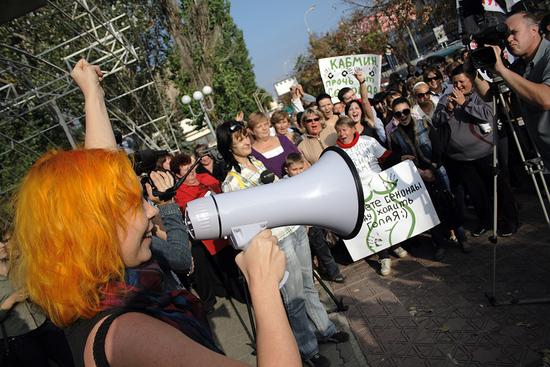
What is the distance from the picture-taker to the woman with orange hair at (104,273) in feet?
3.34

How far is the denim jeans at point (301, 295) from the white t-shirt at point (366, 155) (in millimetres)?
1491

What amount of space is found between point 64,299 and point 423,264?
3.75m

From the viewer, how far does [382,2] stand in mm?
19031

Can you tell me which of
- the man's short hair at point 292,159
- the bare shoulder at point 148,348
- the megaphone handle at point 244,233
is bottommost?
the bare shoulder at point 148,348

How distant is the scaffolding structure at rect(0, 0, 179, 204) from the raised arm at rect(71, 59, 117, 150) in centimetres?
598

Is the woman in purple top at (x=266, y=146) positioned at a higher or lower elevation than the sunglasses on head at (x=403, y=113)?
higher

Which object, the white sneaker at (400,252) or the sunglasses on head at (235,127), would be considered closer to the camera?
the sunglasses on head at (235,127)

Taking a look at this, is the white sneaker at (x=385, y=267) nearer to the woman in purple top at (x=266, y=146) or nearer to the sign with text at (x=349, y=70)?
the woman in purple top at (x=266, y=146)

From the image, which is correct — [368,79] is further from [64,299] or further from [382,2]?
[382,2]

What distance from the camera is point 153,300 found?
4.00 feet

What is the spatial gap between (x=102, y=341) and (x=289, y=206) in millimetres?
792

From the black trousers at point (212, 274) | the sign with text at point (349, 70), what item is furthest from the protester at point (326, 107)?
the black trousers at point (212, 274)

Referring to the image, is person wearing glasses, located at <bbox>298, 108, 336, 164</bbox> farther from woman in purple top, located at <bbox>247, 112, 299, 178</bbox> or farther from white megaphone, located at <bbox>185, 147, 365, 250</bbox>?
white megaphone, located at <bbox>185, 147, 365, 250</bbox>

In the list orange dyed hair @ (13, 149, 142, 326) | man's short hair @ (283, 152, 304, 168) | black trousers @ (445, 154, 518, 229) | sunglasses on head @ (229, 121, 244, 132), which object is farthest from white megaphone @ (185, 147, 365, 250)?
black trousers @ (445, 154, 518, 229)
